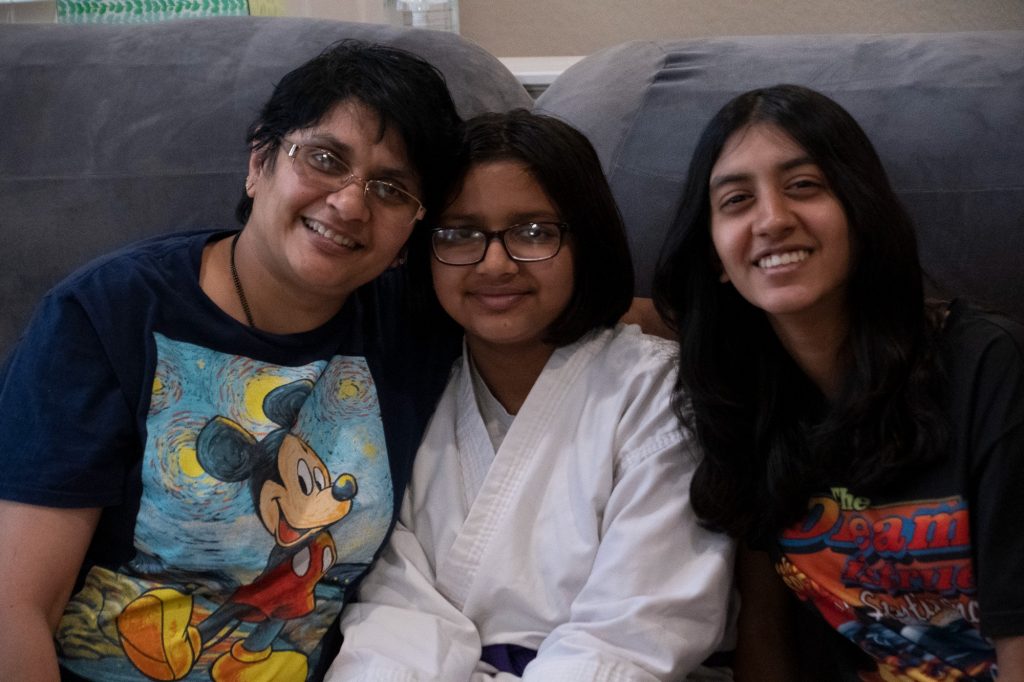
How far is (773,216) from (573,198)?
301mm

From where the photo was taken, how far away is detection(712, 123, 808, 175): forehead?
4.15 ft

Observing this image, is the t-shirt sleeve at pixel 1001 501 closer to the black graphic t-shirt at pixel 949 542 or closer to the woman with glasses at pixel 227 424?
the black graphic t-shirt at pixel 949 542

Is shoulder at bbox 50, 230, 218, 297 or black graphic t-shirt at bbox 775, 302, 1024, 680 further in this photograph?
shoulder at bbox 50, 230, 218, 297

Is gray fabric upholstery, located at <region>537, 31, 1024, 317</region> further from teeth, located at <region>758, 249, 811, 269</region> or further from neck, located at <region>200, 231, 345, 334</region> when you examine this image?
neck, located at <region>200, 231, 345, 334</region>

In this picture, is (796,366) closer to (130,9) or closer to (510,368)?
(510,368)

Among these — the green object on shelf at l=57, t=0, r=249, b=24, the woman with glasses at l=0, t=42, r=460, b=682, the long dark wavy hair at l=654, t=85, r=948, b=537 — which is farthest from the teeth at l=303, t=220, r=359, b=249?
the green object on shelf at l=57, t=0, r=249, b=24

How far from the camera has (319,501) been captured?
4.60ft

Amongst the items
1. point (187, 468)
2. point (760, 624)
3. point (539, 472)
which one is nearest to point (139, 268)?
point (187, 468)

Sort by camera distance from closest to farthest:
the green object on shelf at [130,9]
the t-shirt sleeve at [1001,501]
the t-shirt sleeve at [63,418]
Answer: the t-shirt sleeve at [1001,501] < the t-shirt sleeve at [63,418] < the green object on shelf at [130,9]

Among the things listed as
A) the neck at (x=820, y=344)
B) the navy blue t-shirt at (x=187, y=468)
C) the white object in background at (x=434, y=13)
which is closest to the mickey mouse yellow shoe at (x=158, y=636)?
the navy blue t-shirt at (x=187, y=468)

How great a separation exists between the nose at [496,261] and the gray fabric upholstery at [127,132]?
405mm

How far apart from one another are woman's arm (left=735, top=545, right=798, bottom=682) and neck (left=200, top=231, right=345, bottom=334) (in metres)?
0.66

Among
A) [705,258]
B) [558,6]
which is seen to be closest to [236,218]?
[705,258]

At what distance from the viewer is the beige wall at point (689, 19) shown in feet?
8.23
